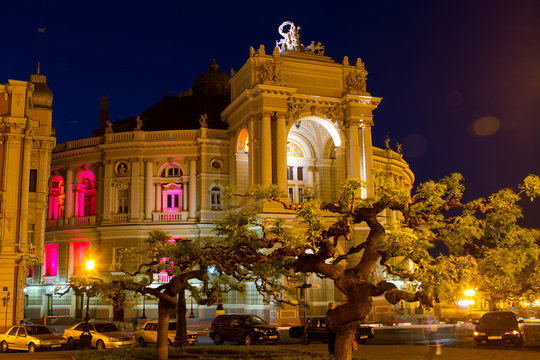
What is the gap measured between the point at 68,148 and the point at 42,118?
14.8 metres

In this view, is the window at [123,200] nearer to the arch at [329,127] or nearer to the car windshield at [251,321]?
the arch at [329,127]

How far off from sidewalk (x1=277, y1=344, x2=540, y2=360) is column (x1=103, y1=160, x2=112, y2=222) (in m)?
33.9

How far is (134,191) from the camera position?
59281 mm

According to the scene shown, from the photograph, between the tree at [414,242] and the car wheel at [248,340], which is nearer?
the tree at [414,242]

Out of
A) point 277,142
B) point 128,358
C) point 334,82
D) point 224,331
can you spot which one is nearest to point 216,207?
point 277,142

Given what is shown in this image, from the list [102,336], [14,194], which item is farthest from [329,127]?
[102,336]

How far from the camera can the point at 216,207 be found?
2335 inches

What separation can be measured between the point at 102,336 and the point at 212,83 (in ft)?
149

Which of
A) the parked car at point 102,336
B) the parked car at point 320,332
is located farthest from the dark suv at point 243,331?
the parked car at point 102,336

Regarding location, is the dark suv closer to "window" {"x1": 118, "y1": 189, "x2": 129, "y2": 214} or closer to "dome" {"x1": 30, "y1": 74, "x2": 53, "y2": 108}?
"dome" {"x1": 30, "y1": 74, "x2": 53, "y2": 108}

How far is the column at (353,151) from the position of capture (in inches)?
2090

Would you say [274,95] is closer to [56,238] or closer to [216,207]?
[216,207]

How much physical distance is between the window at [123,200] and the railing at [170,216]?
125 inches

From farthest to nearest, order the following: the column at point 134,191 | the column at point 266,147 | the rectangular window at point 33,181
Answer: the column at point 134,191 < the column at point 266,147 < the rectangular window at point 33,181
